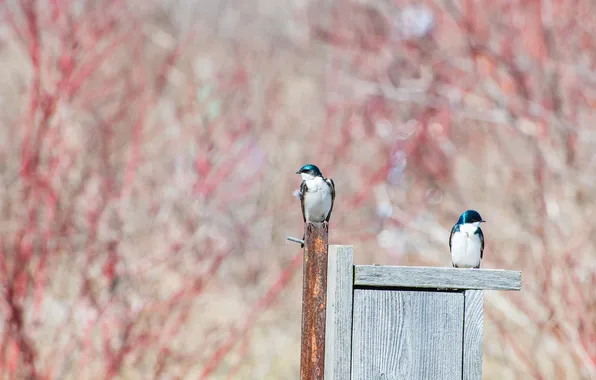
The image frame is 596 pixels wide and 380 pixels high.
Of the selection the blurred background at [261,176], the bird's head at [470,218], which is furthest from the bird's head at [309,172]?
the blurred background at [261,176]

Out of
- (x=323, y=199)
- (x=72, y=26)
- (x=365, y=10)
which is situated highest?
(x=365, y=10)

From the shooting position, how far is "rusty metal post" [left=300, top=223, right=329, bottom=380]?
7.64ft

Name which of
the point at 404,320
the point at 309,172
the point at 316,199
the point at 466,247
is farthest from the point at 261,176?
the point at 404,320

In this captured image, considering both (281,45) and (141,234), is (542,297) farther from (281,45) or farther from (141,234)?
(281,45)

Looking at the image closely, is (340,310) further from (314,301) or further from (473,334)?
(473,334)

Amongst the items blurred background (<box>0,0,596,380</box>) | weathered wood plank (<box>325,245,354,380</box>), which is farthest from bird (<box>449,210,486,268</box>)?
blurred background (<box>0,0,596,380</box>)

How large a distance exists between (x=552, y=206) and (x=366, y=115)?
1933 mm

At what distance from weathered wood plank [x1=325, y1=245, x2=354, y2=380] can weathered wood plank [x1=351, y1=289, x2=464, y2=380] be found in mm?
35

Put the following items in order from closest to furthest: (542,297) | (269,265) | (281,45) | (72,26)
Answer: (72,26) < (542,297) < (269,265) < (281,45)

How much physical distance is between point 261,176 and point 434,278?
17.1 feet

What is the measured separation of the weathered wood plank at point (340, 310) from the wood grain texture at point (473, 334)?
33 centimetres

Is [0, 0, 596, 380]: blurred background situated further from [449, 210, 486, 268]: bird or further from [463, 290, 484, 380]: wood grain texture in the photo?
[463, 290, 484, 380]: wood grain texture

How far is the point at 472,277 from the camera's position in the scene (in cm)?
241

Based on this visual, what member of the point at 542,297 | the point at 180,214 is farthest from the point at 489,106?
the point at 180,214
